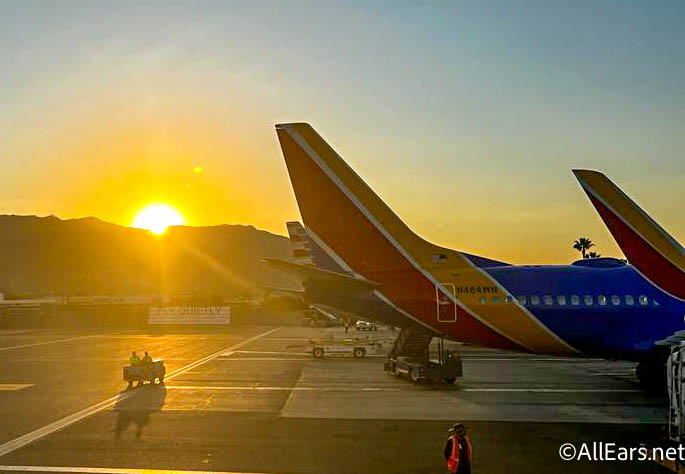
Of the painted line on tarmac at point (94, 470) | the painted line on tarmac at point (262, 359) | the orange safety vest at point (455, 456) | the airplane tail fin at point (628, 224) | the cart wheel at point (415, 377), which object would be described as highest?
the airplane tail fin at point (628, 224)

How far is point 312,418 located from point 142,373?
11481 millimetres

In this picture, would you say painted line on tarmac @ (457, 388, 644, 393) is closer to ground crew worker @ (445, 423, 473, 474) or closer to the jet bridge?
the jet bridge

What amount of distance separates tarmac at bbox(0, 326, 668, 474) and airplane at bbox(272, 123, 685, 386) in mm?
2598

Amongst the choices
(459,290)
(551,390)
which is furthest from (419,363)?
(551,390)

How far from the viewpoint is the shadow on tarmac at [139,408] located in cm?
2001

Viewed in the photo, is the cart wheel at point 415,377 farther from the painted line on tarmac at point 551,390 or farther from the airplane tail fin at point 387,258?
the airplane tail fin at point 387,258

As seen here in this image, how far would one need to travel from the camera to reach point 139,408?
23.2 m

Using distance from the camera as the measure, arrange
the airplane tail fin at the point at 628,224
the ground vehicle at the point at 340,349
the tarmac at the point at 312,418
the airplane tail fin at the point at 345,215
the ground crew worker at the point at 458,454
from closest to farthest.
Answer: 1. the ground crew worker at the point at 458,454
2. the tarmac at the point at 312,418
3. the airplane tail fin at the point at 628,224
4. the airplane tail fin at the point at 345,215
5. the ground vehicle at the point at 340,349

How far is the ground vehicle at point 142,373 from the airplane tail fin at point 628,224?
21176 mm

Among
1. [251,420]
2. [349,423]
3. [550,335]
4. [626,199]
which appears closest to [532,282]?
[550,335]

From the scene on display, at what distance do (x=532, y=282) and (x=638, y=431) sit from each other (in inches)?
311

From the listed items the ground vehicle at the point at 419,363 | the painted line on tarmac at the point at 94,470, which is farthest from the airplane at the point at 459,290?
the painted line on tarmac at the point at 94,470

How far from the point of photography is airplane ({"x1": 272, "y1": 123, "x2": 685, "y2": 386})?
25.1 meters

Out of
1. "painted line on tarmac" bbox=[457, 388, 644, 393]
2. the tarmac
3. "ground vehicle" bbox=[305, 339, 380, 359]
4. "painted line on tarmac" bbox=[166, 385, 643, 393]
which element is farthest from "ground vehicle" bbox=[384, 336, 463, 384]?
"ground vehicle" bbox=[305, 339, 380, 359]
